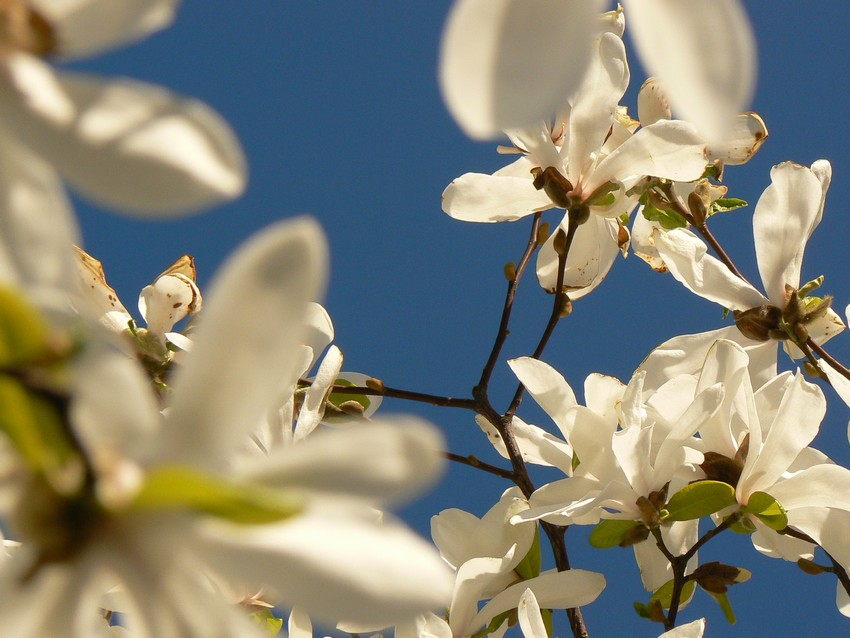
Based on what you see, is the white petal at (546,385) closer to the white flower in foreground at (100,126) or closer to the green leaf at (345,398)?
the green leaf at (345,398)

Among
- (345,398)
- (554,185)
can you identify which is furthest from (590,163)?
(345,398)

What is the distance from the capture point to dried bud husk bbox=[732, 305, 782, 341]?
3.13 feet

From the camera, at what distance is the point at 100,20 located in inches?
9.8

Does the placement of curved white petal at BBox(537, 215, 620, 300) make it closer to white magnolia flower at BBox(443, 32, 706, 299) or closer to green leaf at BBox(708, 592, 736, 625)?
white magnolia flower at BBox(443, 32, 706, 299)

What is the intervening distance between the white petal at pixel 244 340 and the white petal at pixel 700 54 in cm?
11

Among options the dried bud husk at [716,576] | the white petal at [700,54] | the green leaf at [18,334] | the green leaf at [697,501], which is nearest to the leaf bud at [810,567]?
the dried bud husk at [716,576]

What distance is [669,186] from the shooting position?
1024 millimetres

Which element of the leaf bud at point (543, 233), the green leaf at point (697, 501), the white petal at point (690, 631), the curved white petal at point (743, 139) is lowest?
the white petal at point (690, 631)

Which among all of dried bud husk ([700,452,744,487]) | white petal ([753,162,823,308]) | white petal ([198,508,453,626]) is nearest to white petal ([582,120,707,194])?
white petal ([753,162,823,308])

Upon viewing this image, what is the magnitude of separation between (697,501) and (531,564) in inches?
7.5

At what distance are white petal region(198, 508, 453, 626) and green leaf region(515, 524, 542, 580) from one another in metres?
0.66

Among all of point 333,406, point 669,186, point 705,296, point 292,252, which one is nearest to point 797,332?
point 705,296

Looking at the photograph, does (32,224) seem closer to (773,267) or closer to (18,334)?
(18,334)

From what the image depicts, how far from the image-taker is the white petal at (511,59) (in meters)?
0.27
